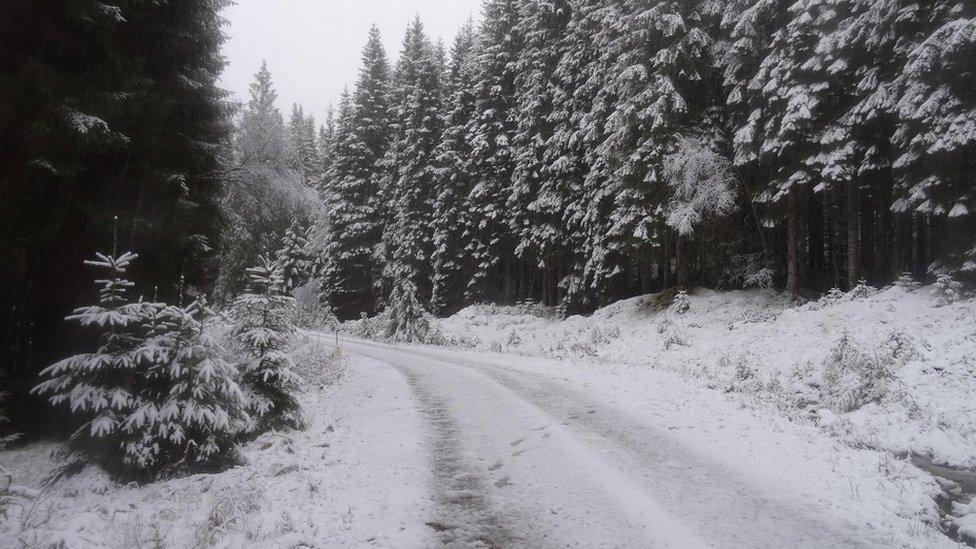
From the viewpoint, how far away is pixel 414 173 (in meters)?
35.5

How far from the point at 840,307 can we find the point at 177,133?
16710mm

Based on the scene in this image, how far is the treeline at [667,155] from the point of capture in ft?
45.1

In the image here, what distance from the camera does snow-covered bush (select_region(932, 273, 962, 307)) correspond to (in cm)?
1198

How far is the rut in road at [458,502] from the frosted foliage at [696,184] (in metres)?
14.1

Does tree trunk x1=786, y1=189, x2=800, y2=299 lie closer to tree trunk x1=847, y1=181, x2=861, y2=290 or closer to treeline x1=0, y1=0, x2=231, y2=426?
tree trunk x1=847, y1=181, x2=861, y2=290

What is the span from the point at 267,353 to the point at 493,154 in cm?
2622

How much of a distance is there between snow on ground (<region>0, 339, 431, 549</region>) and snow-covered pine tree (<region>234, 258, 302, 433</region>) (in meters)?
0.41

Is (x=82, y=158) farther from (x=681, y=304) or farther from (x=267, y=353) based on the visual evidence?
(x=681, y=304)

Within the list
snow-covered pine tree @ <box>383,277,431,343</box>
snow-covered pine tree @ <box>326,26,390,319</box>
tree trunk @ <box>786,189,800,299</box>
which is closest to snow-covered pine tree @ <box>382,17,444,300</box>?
snow-covered pine tree @ <box>326,26,390,319</box>

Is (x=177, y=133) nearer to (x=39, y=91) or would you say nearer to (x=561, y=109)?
(x=39, y=91)

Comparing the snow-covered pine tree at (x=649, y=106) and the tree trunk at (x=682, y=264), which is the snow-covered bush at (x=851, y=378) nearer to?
the snow-covered pine tree at (x=649, y=106)

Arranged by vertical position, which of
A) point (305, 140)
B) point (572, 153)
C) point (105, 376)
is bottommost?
point (105, 376)

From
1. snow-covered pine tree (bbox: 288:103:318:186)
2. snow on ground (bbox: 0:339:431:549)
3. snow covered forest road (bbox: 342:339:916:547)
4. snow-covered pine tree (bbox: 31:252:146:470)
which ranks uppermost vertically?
snow-covered pine tree (bbox: 288:103:318:186)

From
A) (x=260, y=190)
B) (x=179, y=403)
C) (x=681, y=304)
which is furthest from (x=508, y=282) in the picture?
(x=179, y=403)
